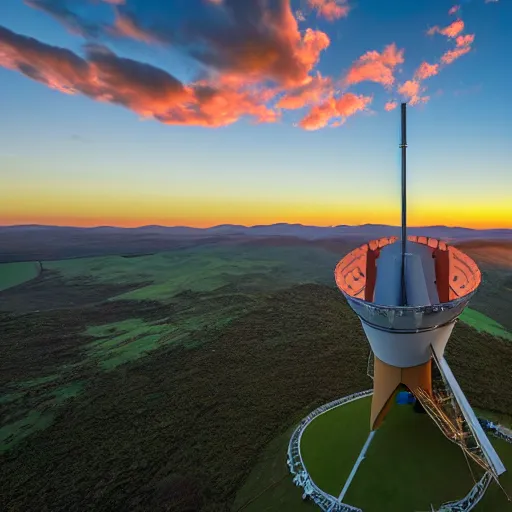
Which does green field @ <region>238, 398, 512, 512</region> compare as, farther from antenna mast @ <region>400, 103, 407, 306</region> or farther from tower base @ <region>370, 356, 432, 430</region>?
antenna mast @ <region>400, 103, 407, 306</region>

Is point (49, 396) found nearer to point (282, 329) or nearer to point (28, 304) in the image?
point (282, 329)

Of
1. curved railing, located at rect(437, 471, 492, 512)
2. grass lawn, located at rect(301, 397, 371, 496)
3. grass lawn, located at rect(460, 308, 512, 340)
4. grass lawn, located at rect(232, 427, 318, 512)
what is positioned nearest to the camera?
curved railing, located at rect(437, 471, 492, 512)

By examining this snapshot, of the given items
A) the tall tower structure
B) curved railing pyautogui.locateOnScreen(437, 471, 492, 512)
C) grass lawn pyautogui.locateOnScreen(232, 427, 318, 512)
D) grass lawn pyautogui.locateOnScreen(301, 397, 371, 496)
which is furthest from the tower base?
grass lawn pyautogui.locateOnScreen(232, 427, 318, 512)

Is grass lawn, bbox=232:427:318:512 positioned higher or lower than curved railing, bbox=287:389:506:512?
lower

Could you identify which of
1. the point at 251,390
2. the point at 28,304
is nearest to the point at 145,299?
the point at 28,304

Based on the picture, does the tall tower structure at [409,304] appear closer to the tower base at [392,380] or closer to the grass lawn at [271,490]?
the tower base at [392,380]

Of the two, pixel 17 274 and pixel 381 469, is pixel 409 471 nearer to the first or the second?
pixel 381 469
